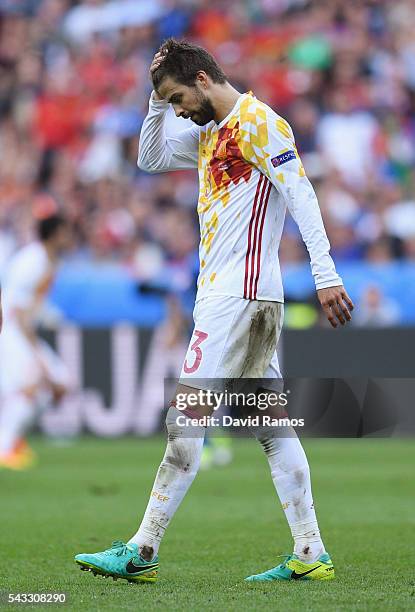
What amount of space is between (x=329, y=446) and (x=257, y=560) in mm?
9112

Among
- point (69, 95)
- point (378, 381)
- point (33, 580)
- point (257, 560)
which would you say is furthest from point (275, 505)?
point (69, 95)

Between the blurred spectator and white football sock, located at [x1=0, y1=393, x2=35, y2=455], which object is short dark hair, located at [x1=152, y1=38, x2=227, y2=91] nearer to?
white football sock, located at [x1=0, y1=393, x2=35, y2=455]

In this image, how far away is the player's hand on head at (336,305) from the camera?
5.52 metres

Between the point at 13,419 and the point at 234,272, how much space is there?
25.0 feet

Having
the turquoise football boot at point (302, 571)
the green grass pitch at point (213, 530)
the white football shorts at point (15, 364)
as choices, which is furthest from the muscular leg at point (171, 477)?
the white football shorts at point (15, 364)

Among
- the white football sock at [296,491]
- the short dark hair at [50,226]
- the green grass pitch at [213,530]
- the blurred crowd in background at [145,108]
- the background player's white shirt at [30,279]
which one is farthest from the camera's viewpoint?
the blurred crowd in background at [145,108]

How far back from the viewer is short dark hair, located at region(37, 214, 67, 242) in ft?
39.8

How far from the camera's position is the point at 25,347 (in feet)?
42.3

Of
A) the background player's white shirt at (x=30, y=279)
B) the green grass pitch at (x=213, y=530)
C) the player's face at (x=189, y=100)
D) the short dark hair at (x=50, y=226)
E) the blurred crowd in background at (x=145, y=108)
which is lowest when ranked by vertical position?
the green grass pitch at (x=213, y=530)

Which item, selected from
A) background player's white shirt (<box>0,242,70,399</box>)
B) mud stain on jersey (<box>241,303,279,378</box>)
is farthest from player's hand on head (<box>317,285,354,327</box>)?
background player's white shirt (<box>0,242,70,399</box>)

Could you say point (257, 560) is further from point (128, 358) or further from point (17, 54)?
point (17, 54)

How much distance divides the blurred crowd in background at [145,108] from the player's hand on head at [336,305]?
983 centimetres

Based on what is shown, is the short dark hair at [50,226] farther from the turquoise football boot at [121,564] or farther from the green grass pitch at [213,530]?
the turquoise football boot at [121,564]

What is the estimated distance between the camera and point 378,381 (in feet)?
49.9
